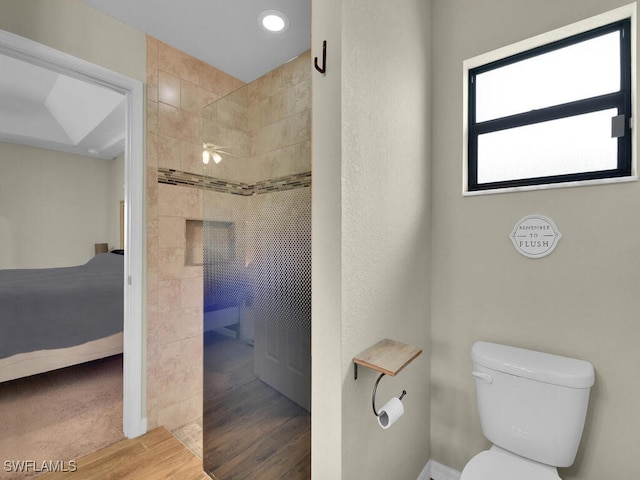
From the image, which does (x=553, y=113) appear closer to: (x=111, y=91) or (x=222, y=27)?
(x=222, y=27)

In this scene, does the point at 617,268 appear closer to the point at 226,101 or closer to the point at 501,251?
the point at 501,251

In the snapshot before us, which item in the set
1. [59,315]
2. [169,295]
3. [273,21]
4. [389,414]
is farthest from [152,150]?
[389,414]

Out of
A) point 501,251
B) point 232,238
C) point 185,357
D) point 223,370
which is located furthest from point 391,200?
point 185,357

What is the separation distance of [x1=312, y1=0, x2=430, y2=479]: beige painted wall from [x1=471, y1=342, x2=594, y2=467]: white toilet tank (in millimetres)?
330

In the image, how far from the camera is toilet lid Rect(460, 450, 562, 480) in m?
1.00

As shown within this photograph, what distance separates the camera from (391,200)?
3.85 ft

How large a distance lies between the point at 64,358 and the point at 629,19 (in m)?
3.87

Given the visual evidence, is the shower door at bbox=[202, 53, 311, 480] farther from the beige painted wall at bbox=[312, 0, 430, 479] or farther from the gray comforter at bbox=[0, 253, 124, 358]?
the gray comforter at bbox=[0, 253, 124, 358]

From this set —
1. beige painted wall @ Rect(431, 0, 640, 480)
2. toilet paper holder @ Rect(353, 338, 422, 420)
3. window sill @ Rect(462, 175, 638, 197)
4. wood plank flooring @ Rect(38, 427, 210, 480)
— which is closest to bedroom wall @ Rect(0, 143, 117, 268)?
wood plank flooring @ Rect(38, 427, 210, 480)

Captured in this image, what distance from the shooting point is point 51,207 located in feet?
5.86

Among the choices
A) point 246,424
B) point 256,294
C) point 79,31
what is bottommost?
point 246,424

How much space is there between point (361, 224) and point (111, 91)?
196cm

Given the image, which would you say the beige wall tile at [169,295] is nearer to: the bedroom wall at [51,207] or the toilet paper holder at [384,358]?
the bedroom wall at [51,207]
